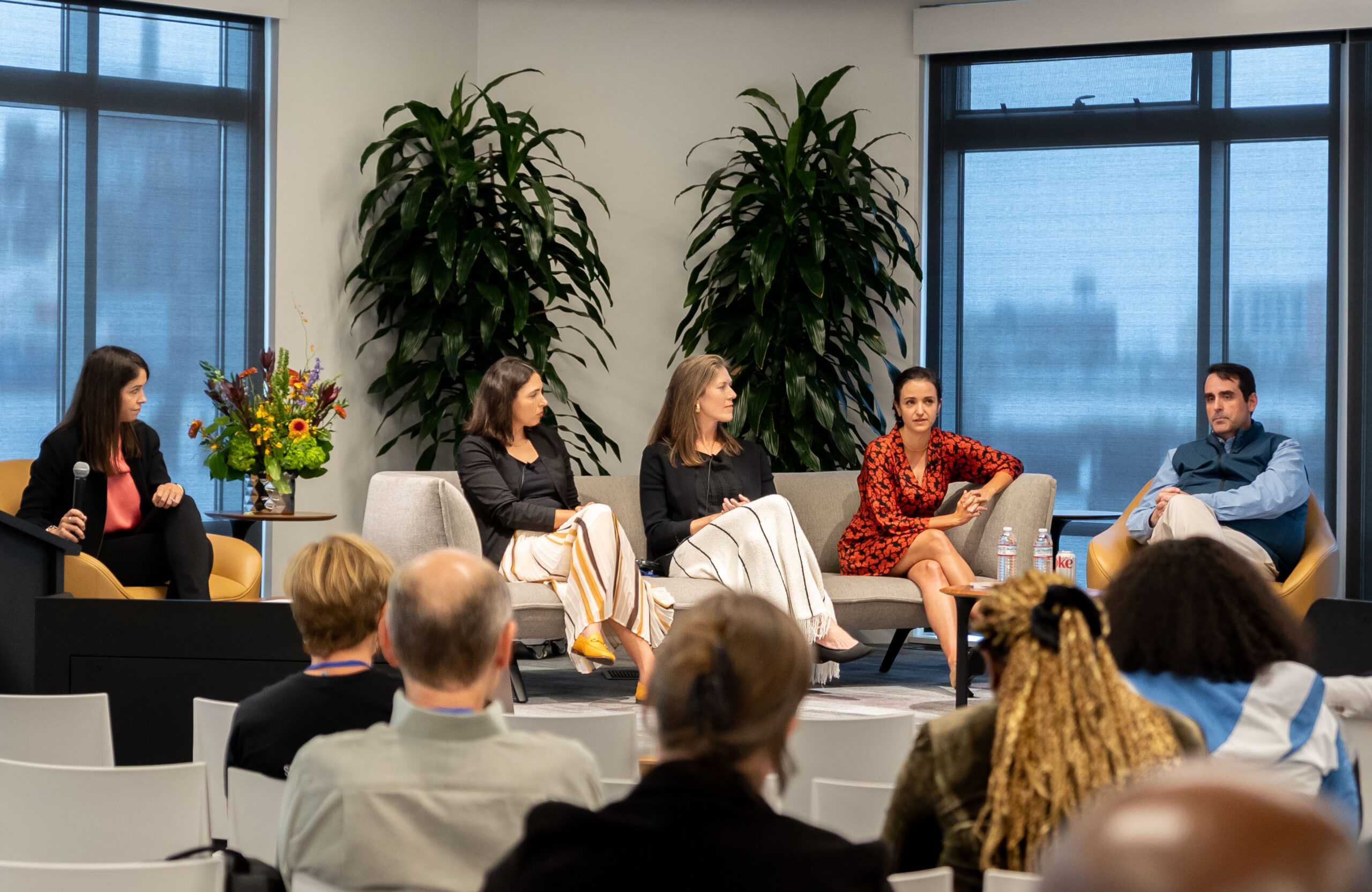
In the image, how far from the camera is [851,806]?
177 centimetres

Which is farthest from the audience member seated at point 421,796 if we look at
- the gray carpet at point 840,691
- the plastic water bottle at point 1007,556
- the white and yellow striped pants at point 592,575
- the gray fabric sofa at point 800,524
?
the plastic water bottle at point 1007,556

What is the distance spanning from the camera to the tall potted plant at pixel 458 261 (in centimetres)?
557

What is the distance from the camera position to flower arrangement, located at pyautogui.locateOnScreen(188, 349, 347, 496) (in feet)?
15.9

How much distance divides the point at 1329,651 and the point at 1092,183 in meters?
3.50

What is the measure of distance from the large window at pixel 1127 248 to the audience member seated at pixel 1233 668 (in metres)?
4.75

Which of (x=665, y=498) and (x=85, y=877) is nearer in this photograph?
(x=85, y=877)

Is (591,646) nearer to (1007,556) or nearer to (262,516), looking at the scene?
(262,516)

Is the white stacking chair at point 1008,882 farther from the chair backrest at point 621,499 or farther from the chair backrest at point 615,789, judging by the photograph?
the chair backrest at point 621,499

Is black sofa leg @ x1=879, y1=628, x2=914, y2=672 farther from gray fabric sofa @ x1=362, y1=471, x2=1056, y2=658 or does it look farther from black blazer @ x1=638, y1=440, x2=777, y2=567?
black blazer @ x1=638, y1=440, x2=777, y2=567

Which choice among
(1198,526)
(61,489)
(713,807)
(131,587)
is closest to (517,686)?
(131,587)

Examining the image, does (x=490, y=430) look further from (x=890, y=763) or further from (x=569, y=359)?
(x=890, y=763)

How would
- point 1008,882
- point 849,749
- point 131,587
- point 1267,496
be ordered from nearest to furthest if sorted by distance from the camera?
point 1008,882 < point 849,749 < point 131,587 < point 1267,496

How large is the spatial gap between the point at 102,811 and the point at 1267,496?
4.16m

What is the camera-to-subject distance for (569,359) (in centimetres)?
639
